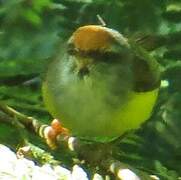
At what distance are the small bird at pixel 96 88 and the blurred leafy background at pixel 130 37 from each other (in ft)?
0.34

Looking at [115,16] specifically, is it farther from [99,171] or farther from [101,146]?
[99,171]

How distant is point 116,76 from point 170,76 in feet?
1.18

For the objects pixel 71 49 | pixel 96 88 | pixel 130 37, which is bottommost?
pixel 130 37

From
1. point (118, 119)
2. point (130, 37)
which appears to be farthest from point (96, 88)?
point (130, 37)

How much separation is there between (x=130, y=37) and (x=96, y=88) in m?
0.68

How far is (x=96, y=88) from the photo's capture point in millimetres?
3254

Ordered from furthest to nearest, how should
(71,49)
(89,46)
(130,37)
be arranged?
(130,37) < (71,49) < (89,46)

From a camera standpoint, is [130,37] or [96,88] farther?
[130,37]

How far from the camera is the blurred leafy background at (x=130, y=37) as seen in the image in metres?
3.39

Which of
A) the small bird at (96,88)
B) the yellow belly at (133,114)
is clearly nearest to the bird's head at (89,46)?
the small bird at (96,88)

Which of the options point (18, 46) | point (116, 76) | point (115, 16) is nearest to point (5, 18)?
point (18, 46)

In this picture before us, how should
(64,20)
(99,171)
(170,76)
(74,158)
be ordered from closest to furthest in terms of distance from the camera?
1. (99,171)
2. (74,158)
3. (170,76)
4. (64,20)

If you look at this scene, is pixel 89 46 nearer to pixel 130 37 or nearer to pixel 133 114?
pixel 133 114

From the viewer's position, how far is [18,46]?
13.3ft
